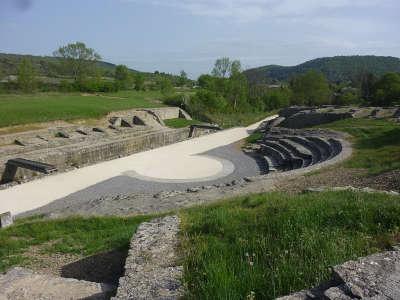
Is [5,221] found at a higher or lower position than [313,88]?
lower

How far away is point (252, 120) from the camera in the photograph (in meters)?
46.9

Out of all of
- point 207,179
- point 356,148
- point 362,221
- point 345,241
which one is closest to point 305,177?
point 207,179

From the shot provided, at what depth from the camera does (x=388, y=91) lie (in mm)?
52906

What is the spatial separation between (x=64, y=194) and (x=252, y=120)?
32970 mm

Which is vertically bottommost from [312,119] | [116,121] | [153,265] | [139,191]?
[139,191]

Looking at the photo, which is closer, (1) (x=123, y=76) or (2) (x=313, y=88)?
(2) (x=313, y=88)

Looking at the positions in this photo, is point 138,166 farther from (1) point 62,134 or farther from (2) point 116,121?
(2) point 116,121

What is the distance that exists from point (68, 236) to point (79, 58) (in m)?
61.2

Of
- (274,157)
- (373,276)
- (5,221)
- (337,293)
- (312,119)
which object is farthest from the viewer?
(312,119)

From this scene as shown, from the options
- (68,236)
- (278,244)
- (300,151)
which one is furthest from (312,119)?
(278,244)

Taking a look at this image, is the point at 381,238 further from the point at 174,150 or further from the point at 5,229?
the point at 174,150

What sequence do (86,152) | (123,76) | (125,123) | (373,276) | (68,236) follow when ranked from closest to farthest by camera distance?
1. (373,276)
2. (68,236)
3. (86,152)
4. (125,123)
5. (123,76)

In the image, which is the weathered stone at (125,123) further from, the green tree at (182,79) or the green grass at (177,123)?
the green tree at (182,79)

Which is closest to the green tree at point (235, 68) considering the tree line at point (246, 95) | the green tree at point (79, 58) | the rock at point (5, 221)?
the tree line at point (246, 95)
